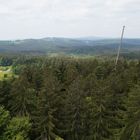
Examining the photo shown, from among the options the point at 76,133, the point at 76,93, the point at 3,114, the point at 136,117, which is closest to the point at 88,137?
the point at 76,133

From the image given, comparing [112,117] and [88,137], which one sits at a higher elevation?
[112,117]

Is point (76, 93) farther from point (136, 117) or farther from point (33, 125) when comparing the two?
point (136, 117)

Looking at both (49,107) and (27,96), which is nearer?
(49,107)

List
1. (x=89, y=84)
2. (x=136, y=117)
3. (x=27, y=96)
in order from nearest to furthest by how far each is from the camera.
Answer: (x=136, y=117)
(x=27, y=96)
(x=89, y=84)

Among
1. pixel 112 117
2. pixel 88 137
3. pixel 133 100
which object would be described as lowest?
pixel 88 137

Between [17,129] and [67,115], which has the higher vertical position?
[67,115]

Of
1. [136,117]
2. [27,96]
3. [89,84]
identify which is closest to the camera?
[136,117]

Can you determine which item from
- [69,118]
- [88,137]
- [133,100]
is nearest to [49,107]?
[69,118]

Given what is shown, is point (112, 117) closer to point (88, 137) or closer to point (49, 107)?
point (88, 137)

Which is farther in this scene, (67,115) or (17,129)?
(67,115)
